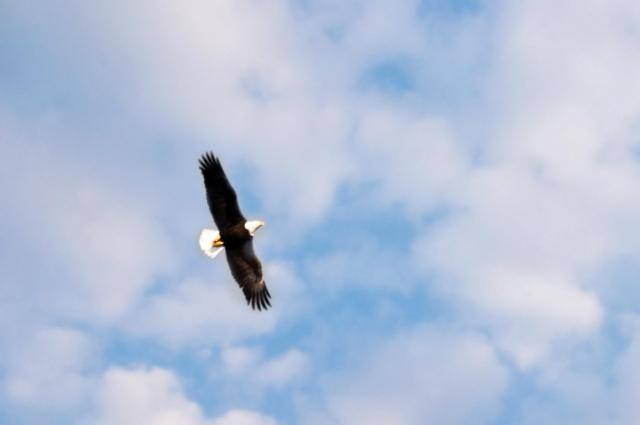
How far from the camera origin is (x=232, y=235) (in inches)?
1261

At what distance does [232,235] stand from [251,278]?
74.2 inches

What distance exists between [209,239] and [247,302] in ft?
7.73

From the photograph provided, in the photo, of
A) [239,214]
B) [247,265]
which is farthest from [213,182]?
[247,265]

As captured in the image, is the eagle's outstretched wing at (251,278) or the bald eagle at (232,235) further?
the eagle's outstretched wing at (251,278)

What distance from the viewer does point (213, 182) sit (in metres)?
31.0

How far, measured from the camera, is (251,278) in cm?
3325

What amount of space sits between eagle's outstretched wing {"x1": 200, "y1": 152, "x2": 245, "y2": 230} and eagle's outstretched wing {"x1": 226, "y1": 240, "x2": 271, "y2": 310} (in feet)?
6.26

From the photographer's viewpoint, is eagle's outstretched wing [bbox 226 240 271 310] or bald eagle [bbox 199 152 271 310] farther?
eagle's outstretched wing [bbox 226 240 271 310]

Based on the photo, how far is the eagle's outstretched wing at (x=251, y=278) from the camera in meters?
32.9

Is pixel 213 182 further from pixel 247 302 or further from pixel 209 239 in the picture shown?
pixel 247 302

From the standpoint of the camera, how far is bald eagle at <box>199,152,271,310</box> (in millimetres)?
31000

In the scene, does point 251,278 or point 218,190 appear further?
point 251,278

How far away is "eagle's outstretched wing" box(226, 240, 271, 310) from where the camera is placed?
32.9 metres

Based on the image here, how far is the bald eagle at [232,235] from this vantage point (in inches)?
1220
